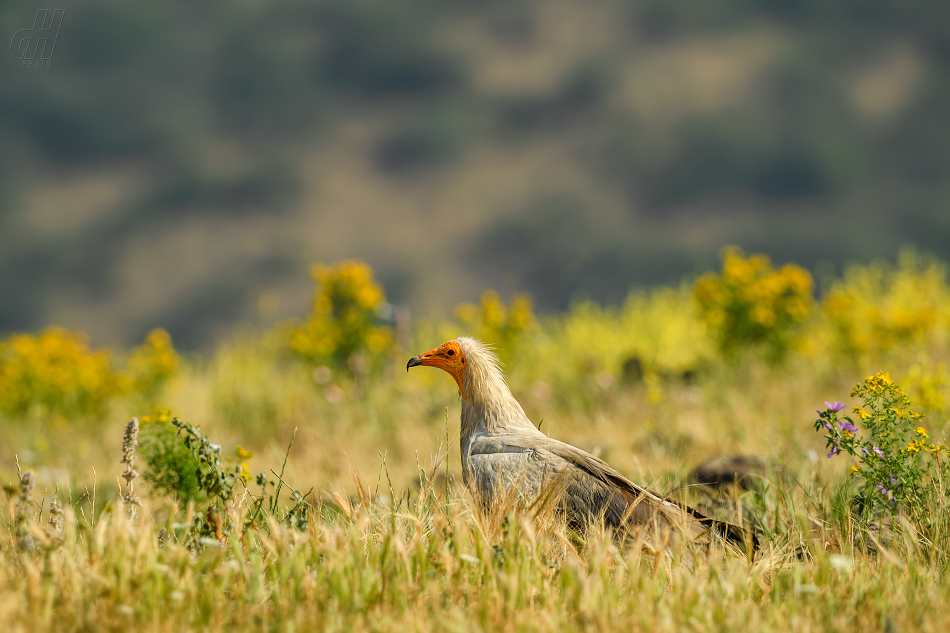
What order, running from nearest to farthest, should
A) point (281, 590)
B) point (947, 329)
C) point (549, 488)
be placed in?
point (281, 590) < point (549, 488) < point (947, 329)

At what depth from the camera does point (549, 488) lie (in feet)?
10.3

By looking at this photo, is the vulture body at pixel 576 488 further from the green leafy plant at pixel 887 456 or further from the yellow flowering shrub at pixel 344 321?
the yellow flowering shrub at pixel 344 321

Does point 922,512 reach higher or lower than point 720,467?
lower

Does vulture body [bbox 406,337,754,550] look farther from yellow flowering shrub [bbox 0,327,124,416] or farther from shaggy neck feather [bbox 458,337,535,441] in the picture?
yellow flowering shrub [bbox 0,327,124,416]

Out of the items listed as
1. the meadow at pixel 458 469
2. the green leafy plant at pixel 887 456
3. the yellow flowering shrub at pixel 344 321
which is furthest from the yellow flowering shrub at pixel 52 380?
the green leafy plant at pixel 887 456

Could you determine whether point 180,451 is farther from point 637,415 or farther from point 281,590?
point 637,415

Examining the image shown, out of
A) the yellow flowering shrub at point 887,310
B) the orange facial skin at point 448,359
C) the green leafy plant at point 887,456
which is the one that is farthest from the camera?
the yellow flowering shrub at point 887,310

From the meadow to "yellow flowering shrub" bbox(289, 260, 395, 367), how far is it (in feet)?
0.09

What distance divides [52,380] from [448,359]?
7709 millimetres

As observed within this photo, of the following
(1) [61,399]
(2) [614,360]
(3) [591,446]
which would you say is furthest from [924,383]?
(1) [61,399]

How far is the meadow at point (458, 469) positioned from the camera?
8.35ft

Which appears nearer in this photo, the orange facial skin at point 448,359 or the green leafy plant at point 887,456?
the green leafy plant at point 887,456

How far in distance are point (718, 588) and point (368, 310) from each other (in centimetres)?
648

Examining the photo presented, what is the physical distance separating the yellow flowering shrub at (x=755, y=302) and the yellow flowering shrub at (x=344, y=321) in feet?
12.8
